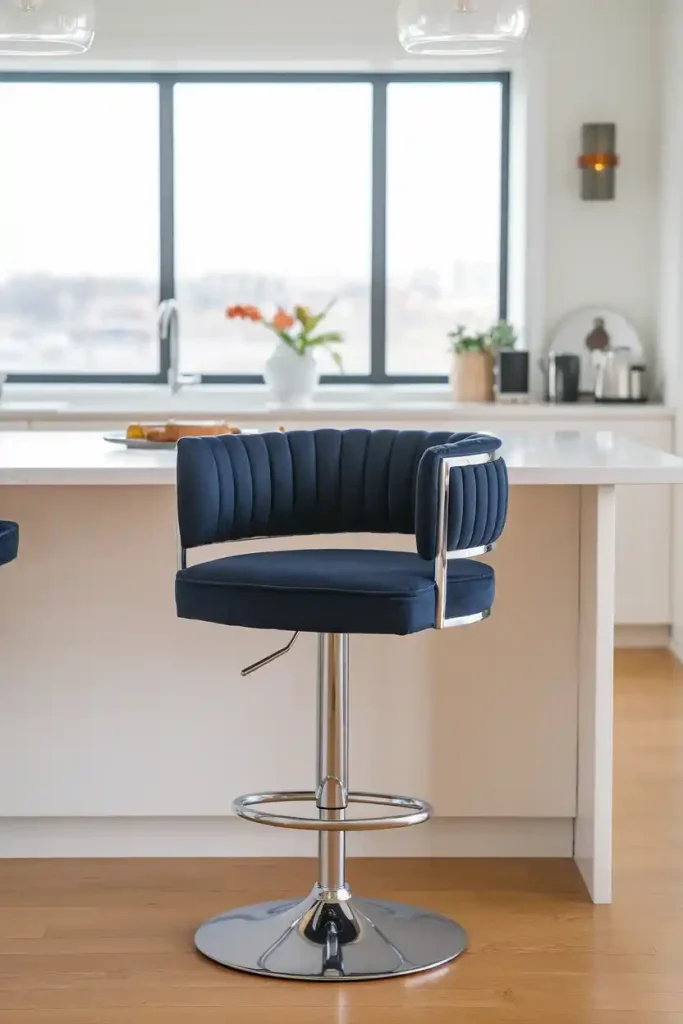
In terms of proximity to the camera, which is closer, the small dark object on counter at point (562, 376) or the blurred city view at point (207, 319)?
the small dark object on counter at point (562, 376)

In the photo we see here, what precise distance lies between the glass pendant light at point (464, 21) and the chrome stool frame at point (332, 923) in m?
1.00

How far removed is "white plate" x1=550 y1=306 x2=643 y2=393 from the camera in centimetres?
537

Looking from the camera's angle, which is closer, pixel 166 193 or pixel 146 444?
pixel 146 444

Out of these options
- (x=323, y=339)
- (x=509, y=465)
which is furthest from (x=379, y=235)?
(x=509, y=465)

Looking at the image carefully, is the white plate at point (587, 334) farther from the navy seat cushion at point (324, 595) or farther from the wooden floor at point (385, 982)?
the navy seat cushion at point (324, 595)

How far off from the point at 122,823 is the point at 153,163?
339 cm

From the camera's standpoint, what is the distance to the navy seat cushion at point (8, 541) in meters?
2.54

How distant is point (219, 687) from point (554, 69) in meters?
3.28

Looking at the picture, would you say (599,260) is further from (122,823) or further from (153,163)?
(122,823)

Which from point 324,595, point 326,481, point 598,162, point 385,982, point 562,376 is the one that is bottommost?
point 385,982

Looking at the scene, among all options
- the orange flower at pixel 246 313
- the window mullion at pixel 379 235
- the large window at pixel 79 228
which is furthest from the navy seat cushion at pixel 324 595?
the large window at pixel 79 228

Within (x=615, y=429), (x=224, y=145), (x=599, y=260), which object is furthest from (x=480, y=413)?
(x=224, y=145)

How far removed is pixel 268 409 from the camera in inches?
196

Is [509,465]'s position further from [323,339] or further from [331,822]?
[323,339]
